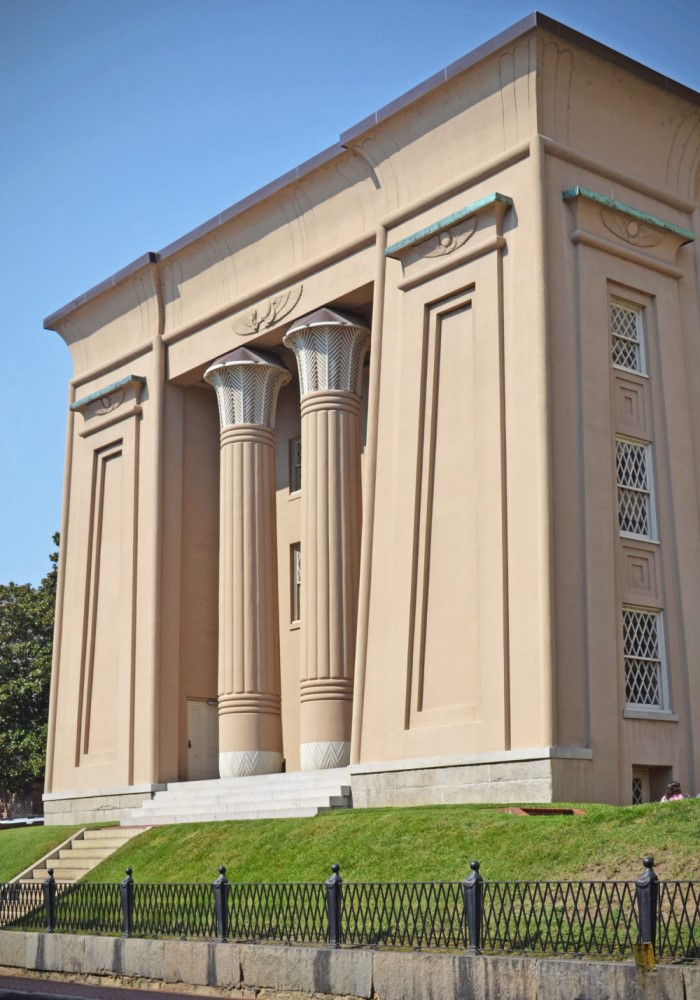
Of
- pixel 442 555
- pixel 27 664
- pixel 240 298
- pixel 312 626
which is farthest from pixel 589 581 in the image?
pixel 27 664

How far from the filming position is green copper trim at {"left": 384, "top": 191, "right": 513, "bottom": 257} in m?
21.9

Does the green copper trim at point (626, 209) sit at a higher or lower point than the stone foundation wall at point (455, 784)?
higher

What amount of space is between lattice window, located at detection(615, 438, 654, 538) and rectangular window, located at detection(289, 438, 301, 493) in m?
9.53

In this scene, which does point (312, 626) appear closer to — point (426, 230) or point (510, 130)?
point (426, 230)

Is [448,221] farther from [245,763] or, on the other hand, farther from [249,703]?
[245,763]

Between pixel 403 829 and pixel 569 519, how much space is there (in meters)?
5.60

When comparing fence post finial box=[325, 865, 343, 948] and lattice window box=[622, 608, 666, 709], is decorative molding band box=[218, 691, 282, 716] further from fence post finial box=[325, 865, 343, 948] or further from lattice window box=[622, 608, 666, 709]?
fence post finial box=[325, 865, 343, 948]

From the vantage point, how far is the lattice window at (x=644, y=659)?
2100cm

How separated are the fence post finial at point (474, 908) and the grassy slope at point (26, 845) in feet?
49.2

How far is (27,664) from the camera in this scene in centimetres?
4294

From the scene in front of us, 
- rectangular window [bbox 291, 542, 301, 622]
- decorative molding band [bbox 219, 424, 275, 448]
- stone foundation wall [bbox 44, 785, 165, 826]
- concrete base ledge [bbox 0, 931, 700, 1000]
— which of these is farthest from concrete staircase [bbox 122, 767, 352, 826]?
decorative molding band [bbox 219, 424, 275, 448]

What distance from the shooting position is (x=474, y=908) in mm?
11211

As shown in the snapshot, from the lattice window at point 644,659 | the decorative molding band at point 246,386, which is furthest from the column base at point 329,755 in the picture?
the decorative molding band at point 246,386

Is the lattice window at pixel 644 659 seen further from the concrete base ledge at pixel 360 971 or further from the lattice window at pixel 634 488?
the concrete base ledge at pixel 360 971
